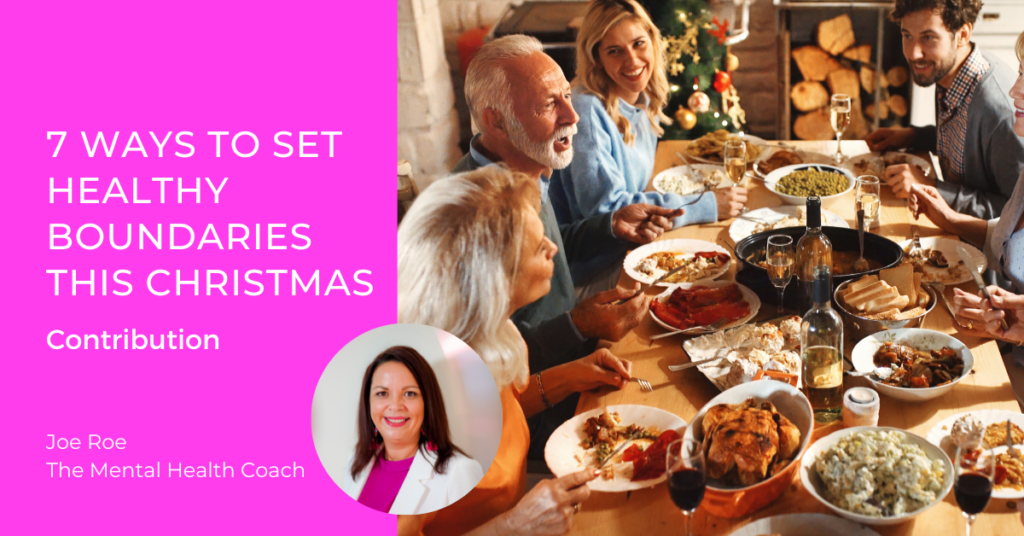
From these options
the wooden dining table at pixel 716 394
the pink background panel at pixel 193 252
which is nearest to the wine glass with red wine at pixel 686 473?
the wooden dining table at pixel 716 394

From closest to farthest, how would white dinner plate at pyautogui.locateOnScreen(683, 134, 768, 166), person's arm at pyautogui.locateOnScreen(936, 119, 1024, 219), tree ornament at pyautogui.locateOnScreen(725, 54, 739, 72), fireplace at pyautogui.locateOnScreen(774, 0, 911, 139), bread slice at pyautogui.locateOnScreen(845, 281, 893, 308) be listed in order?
bread slice at pyautogui.locateOnScreen(845, 281, 893, 308) < person's arm at pyautogui.locateOnScreen(936, 119, 1024, 219) < white dinner plate at pyautogui.locateOnScreen(683, 134, 768, 166) < tree ornament at pyautogui.locateOnScreen(725, 54, 739, 72) < fireplace at pyautogui.locateOnScreen(774, 0, 911, 139)

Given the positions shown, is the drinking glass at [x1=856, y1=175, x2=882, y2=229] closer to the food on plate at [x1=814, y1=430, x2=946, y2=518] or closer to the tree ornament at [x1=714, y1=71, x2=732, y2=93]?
the food on plate at [x1=814, y1=430, x2=946, y2=518]

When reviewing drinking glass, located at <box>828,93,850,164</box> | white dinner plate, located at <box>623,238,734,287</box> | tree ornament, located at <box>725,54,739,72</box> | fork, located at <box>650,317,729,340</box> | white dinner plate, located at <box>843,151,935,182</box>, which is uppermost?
tree ornament, located at <box>725,54,739,72</box>

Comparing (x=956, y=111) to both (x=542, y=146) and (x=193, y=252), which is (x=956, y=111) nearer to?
(x=542, y=146)

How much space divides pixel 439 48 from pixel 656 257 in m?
0.83

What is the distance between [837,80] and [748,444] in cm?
339

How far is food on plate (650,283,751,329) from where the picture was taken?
1.85 meters

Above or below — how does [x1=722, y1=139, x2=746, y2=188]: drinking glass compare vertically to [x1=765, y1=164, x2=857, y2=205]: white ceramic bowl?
above

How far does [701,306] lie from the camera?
1.91 meters

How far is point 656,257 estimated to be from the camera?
2219mm

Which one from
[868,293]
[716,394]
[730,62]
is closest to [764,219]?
[868,293]

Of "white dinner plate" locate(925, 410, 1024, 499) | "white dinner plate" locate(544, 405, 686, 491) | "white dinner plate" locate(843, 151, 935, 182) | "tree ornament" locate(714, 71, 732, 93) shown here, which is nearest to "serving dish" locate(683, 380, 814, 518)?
"white dinner plate" locate(544, 405, 686, 491)

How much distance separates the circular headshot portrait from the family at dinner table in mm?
33

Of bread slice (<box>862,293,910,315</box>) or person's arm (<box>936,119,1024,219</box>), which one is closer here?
bread slice (<box>862,293,910,315</box>)
